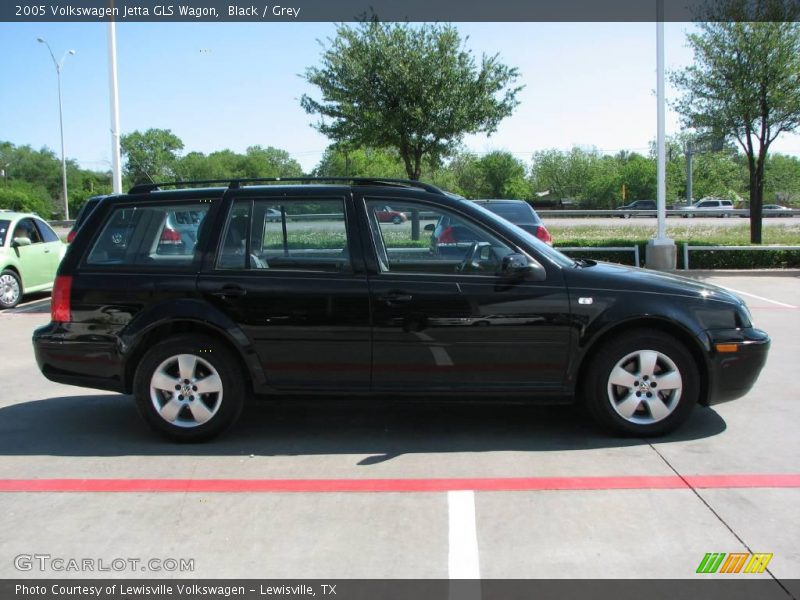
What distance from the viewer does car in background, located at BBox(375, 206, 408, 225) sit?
203 inches

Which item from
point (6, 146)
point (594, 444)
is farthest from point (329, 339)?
point (6, 146)

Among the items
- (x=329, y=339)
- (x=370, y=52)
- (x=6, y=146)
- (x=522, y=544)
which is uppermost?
(x=6, y=146)

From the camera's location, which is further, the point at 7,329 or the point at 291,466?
the point at 7,329

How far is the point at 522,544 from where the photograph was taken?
3535 mm

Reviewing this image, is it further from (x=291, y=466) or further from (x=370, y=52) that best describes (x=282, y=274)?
(x=370, y=52)

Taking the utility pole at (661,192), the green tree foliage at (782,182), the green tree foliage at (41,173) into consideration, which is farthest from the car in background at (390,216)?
the green tree foliage at (782,182)

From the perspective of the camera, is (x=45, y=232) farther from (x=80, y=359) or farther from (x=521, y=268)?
(x=521, y=268)

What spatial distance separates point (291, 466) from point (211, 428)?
28.7 inches

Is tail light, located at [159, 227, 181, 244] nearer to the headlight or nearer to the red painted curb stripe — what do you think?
the red painted curb stripe

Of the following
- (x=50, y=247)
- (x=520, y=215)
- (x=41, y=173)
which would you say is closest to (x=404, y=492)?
(x=520, y=215)

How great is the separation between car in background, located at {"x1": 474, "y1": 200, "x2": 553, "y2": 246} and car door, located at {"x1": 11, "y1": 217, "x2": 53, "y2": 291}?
7891 mm

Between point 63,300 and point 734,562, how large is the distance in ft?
14.7

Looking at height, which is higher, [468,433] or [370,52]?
[370,52]

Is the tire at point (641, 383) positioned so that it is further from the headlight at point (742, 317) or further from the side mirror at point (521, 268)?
the side mirror at point (521, 268)
